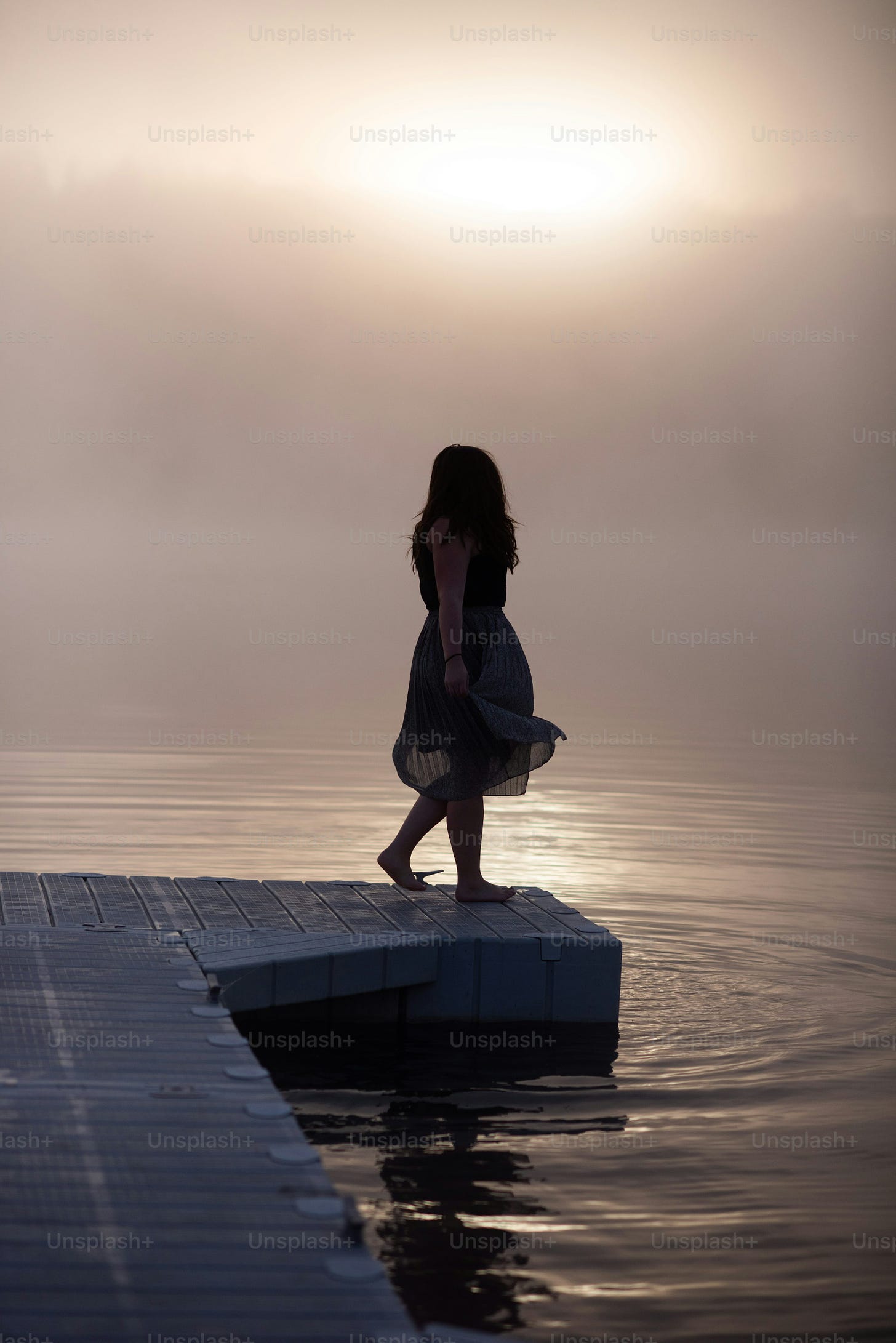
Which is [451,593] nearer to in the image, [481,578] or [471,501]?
[481,578]

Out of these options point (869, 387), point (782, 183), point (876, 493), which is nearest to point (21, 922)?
point (782, 183)

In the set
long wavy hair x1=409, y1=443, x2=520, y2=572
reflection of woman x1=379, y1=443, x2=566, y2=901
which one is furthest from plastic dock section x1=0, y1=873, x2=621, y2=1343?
long wavy hair x1=409, y1=443, x2=520, y2=572

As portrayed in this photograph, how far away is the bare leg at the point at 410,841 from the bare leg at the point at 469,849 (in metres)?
0.07

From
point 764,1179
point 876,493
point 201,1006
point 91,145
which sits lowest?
point 764,1179

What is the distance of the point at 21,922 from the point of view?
535 cm

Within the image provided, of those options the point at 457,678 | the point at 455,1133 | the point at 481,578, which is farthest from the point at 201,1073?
the point at 481,578

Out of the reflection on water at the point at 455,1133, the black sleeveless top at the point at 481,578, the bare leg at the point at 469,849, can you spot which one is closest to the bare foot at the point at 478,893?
the bare leg at the point at 469,849

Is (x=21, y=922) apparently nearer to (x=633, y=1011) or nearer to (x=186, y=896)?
(x=186, y=896)

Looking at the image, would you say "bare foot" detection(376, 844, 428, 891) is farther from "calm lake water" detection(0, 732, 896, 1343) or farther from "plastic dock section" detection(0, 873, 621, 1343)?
"calm lake water" detection(0, 732, 896, 1343)

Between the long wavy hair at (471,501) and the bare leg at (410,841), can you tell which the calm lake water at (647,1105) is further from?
Result: the long wavy hair at (471,501)

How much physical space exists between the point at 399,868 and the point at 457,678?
0.97m

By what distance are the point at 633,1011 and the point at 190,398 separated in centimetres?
10084

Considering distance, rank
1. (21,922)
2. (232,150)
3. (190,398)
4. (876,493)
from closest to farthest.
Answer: (21,922), (232,150), (190,398), (876,493)

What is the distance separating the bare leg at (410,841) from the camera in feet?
19.1
